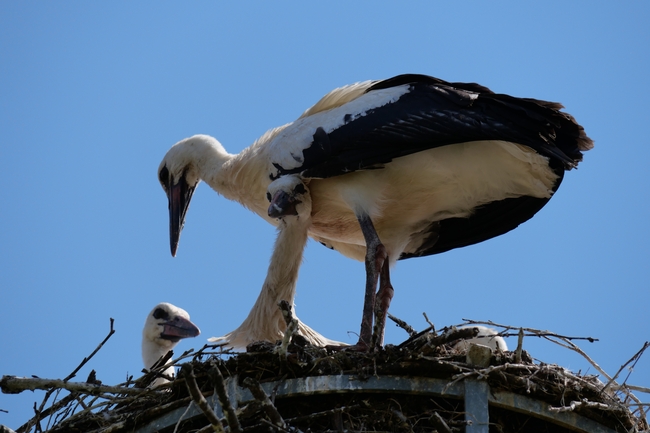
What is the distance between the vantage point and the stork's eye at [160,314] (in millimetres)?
8914

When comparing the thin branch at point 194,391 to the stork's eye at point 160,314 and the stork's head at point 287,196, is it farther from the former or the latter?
the stork's eye at point 160,314

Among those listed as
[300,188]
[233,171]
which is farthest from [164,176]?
[300,188]

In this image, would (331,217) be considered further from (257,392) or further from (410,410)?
(257,392)

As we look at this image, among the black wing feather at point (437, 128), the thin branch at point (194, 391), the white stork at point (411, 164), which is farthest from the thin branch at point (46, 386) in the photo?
the black wing feather at point (437, 128)

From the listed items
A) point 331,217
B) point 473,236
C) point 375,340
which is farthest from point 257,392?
point 473,236

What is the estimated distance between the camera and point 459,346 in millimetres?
7414

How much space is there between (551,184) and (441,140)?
105cm

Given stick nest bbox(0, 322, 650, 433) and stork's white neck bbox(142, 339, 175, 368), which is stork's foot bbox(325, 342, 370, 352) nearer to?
stick nest bbox(0, 322, 650, 433)

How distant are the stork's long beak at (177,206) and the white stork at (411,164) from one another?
2.26 ft

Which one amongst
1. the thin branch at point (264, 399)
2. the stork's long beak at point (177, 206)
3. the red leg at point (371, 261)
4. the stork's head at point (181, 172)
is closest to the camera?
the thin branch at point (264, 399)

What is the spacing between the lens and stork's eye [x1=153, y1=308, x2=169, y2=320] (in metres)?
8.91

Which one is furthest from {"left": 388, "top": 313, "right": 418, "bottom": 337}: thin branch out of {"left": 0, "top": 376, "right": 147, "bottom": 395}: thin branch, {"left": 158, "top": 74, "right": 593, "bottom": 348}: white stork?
{"left": 0, "top": 376, "right": 147, "bottom": 395}: thin branch

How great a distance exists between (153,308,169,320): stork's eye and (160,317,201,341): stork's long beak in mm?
59

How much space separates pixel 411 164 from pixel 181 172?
2480 mm
